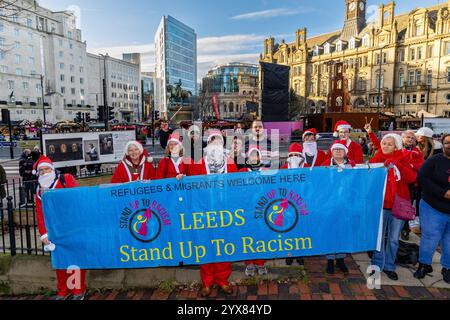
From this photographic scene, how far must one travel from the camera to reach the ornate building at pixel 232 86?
12862 cm

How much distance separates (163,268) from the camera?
4.43 metres

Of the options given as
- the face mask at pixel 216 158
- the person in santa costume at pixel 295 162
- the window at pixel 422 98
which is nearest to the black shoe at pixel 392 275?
the person in santa costume at pixel 295 162

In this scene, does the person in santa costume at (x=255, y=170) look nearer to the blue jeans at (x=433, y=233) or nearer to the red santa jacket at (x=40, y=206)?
the blue jeans at (x=433, y=233)

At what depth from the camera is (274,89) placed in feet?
61.0

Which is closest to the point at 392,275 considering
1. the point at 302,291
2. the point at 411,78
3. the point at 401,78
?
the point at 302,291

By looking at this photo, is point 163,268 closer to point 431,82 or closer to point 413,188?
point 413,188

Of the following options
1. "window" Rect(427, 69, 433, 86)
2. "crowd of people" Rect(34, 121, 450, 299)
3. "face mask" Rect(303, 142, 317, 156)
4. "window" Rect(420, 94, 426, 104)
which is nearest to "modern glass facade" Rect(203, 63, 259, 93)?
"window" Rect(420, 94, 426, 104)

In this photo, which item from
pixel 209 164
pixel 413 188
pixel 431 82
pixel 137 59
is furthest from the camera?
pixel 137 59

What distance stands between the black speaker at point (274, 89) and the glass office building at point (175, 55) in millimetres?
87573

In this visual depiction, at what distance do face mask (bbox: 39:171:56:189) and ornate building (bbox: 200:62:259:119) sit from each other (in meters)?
122

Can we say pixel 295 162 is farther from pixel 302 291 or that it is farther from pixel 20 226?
pixel 20 226

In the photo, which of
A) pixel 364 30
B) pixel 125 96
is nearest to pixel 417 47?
pixel 364 30

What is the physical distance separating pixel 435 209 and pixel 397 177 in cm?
63
